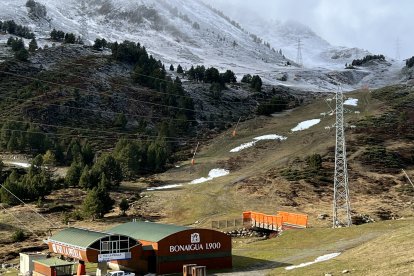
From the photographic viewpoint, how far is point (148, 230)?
5106 centimetres

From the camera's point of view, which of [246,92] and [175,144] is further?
[246,92]

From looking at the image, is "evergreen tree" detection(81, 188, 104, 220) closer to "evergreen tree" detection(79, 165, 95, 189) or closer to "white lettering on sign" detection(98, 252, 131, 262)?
"evergreen tree" detection(79, 165, 95, 189)

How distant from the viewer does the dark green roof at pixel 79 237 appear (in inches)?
1762

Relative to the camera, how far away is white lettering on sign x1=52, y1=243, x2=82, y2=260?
45.1 metres

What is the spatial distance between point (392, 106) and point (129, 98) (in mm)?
70494

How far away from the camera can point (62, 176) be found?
99.0m

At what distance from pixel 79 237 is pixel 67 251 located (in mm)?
1489

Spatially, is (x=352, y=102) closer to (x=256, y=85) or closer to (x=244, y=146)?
(x=256, y=85)

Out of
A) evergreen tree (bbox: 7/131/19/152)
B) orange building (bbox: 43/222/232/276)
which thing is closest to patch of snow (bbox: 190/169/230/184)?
evergreen tree (bbox: 7/131/19/152)

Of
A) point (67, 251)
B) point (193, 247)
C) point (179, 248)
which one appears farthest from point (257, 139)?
point (67, 251)

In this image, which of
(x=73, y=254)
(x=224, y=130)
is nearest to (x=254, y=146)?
(x=224, y=130)

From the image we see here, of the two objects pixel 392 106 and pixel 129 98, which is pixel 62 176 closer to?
pixel 129 98

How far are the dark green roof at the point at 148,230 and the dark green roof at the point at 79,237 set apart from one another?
4.18 meters

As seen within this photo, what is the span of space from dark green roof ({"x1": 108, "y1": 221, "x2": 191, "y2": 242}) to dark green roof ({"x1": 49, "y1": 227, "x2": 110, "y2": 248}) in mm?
4179
